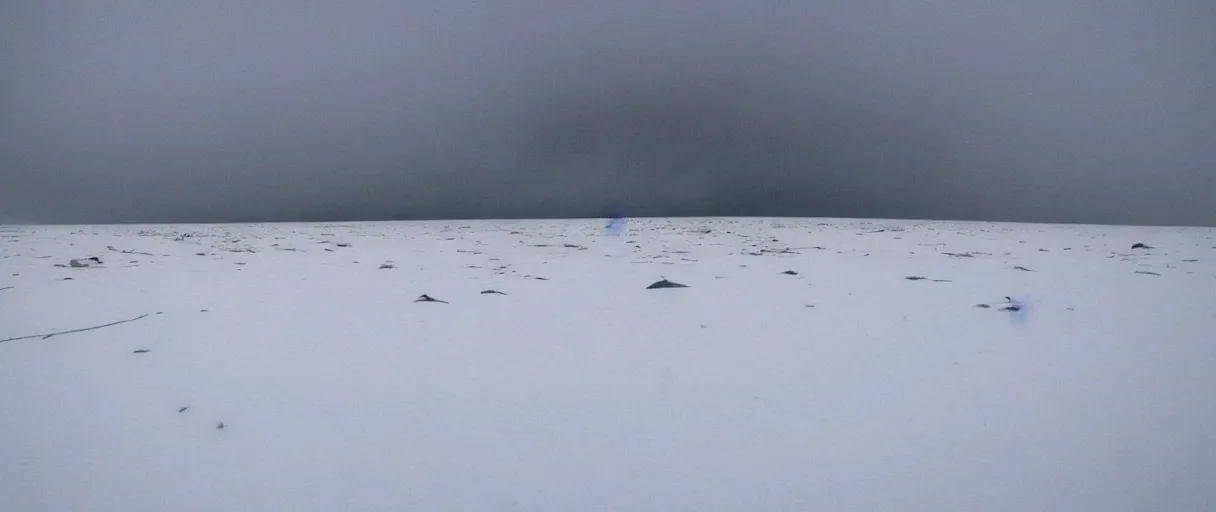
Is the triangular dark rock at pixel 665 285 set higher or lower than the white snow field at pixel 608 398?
higher

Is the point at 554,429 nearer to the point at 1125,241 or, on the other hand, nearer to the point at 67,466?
the point at 67,466

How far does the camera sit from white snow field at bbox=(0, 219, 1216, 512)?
3.61 ft

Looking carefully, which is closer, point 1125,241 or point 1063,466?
point 1063,466

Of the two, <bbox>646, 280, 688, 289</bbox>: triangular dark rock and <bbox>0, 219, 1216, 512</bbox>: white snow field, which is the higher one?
<bbox>646, 280, 688, 289</bbox>: triangular dark rock

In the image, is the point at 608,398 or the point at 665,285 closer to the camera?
the point at 608,398

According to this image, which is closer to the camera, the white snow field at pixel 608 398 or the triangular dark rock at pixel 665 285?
the white snow field at pixel 608 398

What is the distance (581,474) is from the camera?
1161 millimetres

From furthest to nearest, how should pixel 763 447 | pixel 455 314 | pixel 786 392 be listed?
1. pixel 455 314
2. pixel 786 392
3. pixel 763 447

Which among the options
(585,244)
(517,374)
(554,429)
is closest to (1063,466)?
(554,429)

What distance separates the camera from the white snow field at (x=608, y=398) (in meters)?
1.10

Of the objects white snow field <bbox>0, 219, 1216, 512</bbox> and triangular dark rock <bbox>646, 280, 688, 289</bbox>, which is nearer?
white snow field <bbox>0, 219, 1216, 512</bbox>

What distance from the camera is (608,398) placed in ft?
5.20

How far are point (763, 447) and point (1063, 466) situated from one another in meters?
0.67

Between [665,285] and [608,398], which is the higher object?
[665,285]
